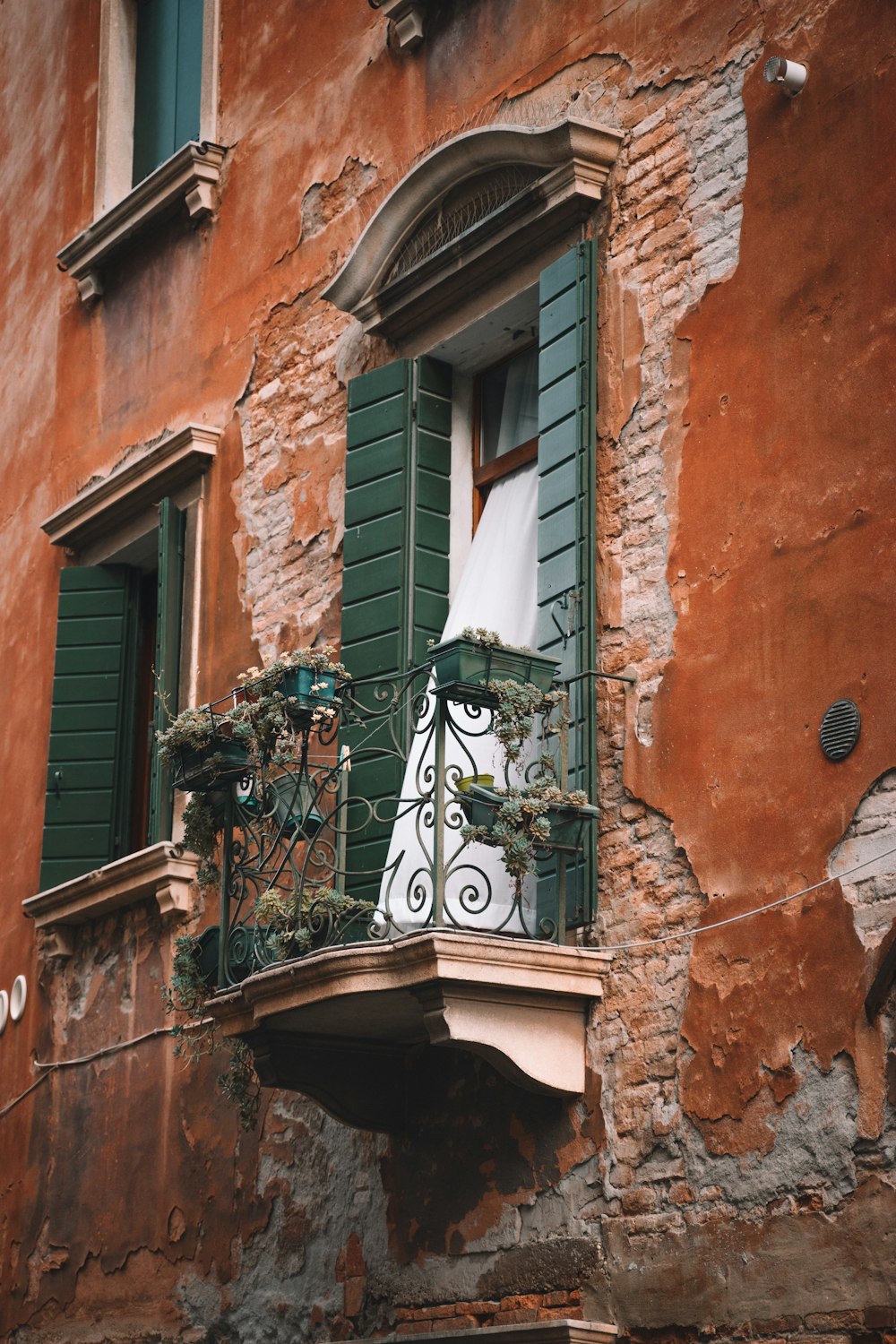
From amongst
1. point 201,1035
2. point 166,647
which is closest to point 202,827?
point 201,1035

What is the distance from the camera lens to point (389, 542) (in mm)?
8055

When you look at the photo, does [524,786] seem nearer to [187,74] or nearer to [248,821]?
[248,821]

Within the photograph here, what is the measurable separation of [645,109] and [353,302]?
1.68 m

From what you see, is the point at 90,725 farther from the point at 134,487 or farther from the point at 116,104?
the point at 116,104

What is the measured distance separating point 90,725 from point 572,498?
3.84 metres

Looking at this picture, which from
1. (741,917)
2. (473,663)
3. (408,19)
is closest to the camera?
(741,917)

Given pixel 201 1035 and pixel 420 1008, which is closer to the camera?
pixel 420 1008

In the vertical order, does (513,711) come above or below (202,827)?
above

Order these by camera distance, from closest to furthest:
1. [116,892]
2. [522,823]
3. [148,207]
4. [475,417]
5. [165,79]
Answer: [522,823] < [475,417] < [116,892] < [148,207] < [165,79]

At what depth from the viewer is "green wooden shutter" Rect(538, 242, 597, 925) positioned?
6863 mm

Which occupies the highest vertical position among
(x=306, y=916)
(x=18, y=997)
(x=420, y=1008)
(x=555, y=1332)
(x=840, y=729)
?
(x=840, y=729)

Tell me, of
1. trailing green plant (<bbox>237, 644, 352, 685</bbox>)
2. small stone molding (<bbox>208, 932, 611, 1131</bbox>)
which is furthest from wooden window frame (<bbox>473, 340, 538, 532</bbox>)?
small stone molding (<bbox>208, 932, 611, 1131</bbox>)

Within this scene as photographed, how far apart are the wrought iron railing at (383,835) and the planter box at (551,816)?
27mm

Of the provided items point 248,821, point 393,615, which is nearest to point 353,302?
point 393,615
